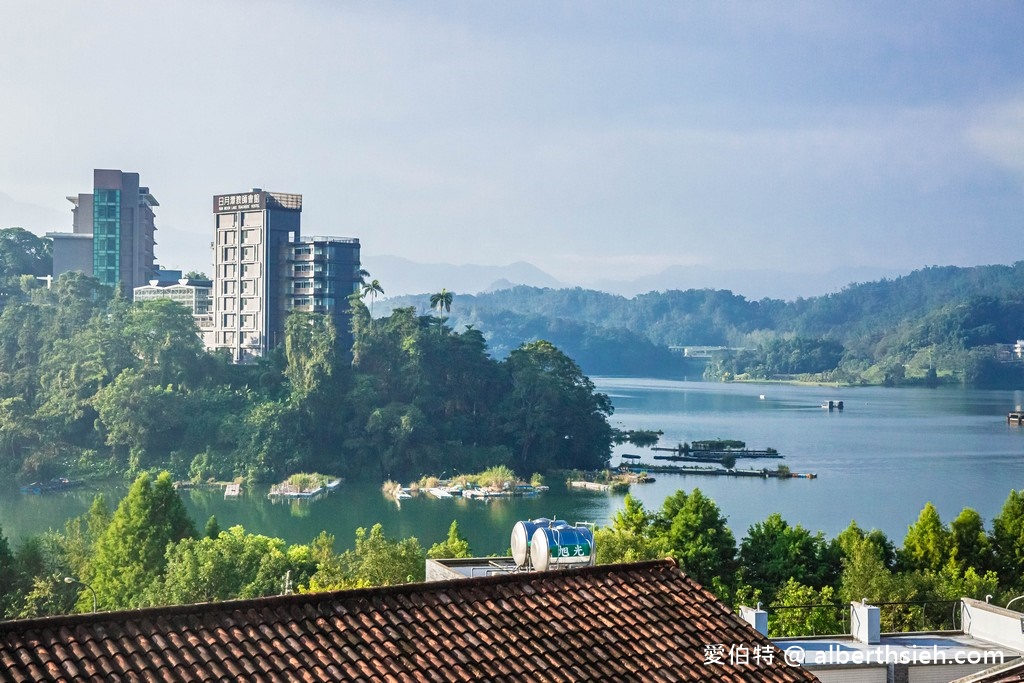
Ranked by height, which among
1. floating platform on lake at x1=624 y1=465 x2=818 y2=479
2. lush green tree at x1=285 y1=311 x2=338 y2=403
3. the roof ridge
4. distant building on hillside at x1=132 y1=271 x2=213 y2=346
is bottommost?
floating platform on lake at x1=624 y1=465 x2=818 y2=479

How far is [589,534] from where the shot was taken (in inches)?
217

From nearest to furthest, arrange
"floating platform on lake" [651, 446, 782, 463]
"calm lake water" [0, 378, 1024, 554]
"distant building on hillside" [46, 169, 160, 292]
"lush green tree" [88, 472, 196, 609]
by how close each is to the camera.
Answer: "lush green tree" [88, 472, 196, 609]
"calm lake water" [0, 378, 1024, 554]
"floating platform on lake" [651, 446, 782, 463]
"distant building on hillside" [46, 169, 160, 292]

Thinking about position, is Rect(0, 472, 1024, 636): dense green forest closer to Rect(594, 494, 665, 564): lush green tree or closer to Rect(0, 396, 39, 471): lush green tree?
Rect(594, 494, 665, 564): lush green tree

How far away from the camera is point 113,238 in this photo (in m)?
55.8

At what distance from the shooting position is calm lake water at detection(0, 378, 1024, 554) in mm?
34156

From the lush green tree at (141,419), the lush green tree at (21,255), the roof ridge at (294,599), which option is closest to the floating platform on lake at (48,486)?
the lush green tree at (141,419)

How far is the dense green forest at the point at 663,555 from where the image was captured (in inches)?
695

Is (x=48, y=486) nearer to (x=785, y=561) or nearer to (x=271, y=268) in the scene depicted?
(x=271, y=268)

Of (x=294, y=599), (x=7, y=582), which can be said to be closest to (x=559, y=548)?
(x=294, y=599)

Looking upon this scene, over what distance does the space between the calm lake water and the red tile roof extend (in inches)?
948

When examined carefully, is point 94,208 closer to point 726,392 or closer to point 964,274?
point 726,392

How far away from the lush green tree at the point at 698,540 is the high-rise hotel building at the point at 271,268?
29.5 m

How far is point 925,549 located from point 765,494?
20153 mm

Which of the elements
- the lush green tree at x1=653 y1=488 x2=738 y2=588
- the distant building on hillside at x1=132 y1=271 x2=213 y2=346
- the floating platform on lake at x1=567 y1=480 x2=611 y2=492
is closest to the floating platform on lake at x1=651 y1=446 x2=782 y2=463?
the floating platform on lake at x1=567 y1=480 x2=611 y2=492
